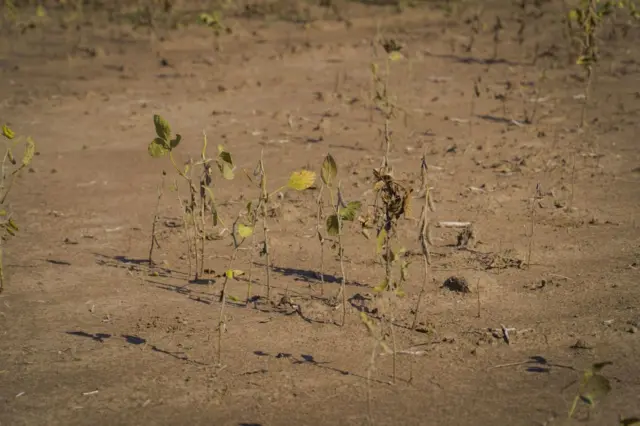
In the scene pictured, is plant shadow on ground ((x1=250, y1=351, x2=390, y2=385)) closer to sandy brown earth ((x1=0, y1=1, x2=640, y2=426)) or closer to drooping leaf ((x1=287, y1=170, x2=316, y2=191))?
sandy brown earth ((x1=0, y1=1, x2=640, y2=426))

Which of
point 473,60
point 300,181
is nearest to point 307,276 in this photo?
point 300,181

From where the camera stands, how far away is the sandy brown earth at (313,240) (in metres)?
4.07

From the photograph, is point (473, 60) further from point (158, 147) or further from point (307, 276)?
point (158, 147)

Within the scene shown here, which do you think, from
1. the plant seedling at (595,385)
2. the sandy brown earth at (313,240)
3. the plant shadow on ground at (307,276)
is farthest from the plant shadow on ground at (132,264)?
the plant seedling at (595,385)

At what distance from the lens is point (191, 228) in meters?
6.10

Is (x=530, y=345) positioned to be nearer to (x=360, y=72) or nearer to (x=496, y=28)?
(x=360, y=72)

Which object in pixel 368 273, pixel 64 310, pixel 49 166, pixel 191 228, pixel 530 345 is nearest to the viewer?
pixel 530 345

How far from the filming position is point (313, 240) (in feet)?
19.6

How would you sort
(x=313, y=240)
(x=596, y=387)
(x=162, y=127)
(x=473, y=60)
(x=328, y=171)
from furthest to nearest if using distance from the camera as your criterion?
(x=473, y=60) → (x=313, y=240) → (x=162, y=127) → (x=328, y=171) → (x=596, y=387)

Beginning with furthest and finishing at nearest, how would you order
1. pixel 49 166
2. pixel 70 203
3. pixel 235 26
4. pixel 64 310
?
pixel 235 26
pixel 49 166
pixel 70 203
pixel 64 310

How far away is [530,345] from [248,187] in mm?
3234

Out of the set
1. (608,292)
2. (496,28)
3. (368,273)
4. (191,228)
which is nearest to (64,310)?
(191,228)

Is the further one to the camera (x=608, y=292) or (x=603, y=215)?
(x=603, y=215)

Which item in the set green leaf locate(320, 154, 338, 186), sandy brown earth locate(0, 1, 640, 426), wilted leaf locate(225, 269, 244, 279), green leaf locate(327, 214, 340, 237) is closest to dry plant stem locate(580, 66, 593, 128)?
sandy brown earth locate(0, 1, 640, 426)
